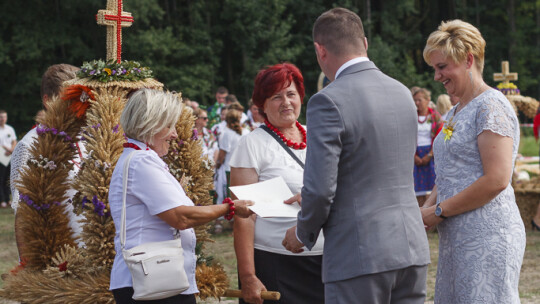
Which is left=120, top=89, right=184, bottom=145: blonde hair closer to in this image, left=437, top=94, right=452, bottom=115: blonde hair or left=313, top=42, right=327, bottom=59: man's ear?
left=313, top=42, right=327, bottom=59: man's ear

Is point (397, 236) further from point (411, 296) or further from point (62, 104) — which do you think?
point (62, 104)

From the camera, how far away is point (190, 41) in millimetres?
25969

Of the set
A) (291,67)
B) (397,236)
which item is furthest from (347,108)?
(291,67)

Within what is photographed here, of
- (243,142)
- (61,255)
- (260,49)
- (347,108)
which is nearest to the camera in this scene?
(347,108)

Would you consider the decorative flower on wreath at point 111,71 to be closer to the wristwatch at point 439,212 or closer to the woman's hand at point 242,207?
the woman's hand at point 242,207

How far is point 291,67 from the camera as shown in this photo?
150 inches

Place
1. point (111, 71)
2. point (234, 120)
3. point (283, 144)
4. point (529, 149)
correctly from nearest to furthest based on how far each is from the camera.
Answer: point (283, 144) < point (111, 71) < point (234, 120) < point (529, 149)

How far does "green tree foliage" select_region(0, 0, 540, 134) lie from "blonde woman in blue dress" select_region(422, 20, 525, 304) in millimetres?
20696

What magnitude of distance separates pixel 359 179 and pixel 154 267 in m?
1.01

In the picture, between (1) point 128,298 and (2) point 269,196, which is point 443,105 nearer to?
(2) point 269,196

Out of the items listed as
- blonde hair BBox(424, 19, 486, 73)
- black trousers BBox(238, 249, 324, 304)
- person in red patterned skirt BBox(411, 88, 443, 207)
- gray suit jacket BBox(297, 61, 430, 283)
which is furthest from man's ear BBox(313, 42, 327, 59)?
person in red patterned skirt BBox(411, 88, 443, 207)

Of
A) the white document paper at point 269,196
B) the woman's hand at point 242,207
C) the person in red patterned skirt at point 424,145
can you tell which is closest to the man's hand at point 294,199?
the white document paper at point 269,196

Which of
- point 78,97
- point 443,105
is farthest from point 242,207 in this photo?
point 443,105

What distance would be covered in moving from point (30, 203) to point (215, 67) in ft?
74.1
